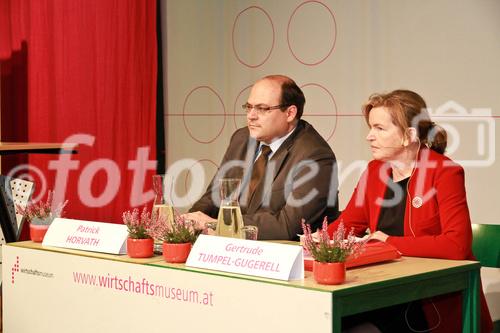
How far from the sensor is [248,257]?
7.22 ft

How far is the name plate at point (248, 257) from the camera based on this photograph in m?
2.10

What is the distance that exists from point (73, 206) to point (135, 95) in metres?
0.92

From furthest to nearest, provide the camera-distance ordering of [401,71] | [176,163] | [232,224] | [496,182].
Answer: [176,163]
[401,71]
[496,182]
[232,224]

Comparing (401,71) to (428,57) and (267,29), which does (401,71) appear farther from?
(267,29)

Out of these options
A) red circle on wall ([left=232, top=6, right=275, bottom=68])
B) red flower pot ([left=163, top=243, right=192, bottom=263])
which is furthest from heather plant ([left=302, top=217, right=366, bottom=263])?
red circle on wall ([left=232, top=6, right=275, bottom=68])

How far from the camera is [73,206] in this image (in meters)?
5.38

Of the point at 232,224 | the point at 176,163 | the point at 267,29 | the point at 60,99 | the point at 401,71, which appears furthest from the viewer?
the point at 176,163

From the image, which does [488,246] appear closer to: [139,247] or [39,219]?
[139,247]

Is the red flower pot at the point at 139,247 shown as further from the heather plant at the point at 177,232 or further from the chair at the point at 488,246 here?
the chair at the point at 488,246

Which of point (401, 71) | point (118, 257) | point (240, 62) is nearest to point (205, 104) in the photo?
point (240, 62)

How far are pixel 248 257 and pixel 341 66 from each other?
3.21 metres

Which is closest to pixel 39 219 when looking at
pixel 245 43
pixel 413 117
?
pixel 413 117

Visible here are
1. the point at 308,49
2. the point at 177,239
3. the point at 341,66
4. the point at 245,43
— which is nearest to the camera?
the point at 177,239

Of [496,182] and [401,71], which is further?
[401,71]
